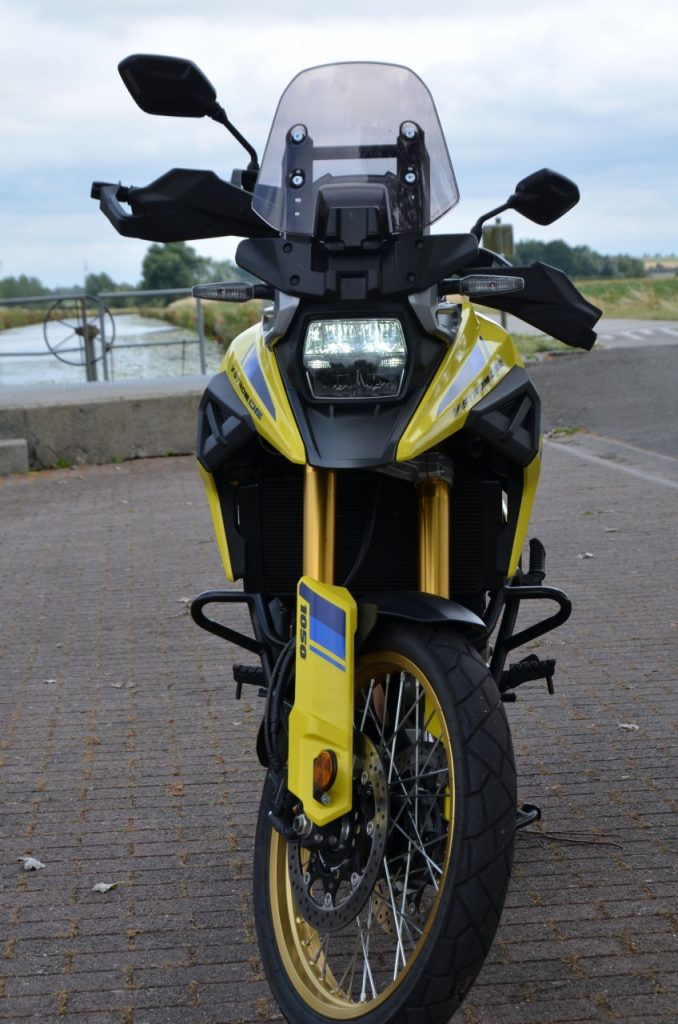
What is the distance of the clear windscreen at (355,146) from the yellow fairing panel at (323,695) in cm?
83

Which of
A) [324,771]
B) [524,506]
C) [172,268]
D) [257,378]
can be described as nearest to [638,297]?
[172,268]

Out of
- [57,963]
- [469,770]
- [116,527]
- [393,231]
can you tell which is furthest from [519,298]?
[116,527]

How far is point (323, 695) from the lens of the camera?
9.85 ft

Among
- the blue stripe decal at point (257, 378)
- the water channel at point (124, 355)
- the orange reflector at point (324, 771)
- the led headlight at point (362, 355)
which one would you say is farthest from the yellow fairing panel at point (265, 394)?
the water channel at point (124, 355)

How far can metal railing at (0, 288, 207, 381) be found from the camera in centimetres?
1611

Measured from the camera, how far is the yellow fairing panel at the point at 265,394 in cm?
319

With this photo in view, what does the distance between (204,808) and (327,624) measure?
5.70 ft

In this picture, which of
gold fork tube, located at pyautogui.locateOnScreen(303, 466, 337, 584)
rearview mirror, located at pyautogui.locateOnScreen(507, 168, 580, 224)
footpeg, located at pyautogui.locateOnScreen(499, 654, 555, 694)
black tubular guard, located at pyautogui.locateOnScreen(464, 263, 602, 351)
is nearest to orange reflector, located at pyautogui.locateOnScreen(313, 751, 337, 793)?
gold fork tube, located at pyautogui.locateOnScreen(303, 466, 337, 584)

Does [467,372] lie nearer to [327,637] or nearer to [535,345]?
[327,637]

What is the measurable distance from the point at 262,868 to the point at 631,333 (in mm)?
22576

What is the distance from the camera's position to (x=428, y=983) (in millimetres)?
2658

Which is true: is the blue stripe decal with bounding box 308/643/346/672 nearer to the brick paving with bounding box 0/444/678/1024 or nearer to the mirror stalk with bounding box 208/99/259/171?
the brick paving with bounding box 0/444/678/1024

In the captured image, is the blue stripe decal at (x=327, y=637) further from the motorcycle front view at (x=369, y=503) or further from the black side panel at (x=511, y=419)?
the black side panel at (x=511, y=419)

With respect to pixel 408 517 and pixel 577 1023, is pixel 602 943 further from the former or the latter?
pixel 408 517
